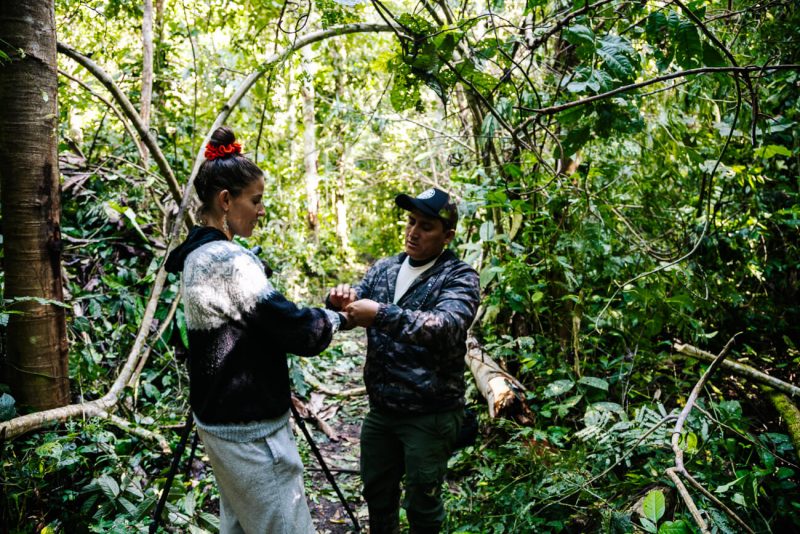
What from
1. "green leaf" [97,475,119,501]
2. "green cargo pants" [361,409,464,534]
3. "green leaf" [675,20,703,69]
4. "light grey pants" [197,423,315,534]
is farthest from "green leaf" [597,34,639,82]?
"green leaf" [97,475,119,501]

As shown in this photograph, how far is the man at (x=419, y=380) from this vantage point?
2406 mm

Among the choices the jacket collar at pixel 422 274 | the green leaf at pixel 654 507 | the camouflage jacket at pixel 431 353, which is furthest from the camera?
the jacket collar at pixel 422 274

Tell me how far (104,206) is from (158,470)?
2.36 m

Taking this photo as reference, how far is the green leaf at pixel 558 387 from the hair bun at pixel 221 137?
2.45 metres

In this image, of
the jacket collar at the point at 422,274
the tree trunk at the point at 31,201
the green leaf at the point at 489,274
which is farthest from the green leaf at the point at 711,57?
the tree trunk at the point at 31,201

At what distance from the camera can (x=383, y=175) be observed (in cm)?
1114

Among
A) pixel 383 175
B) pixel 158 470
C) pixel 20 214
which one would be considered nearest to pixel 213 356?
pixel 20 214

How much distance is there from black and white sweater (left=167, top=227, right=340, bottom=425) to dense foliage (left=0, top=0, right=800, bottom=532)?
0.89 meters

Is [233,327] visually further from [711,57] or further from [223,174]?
[711,57]

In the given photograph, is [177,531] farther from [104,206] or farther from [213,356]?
[104,206]

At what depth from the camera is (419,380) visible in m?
2.41

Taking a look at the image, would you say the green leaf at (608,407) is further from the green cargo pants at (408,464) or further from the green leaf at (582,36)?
the green leaf at (582,36)

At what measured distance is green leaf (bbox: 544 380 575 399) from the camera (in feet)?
10.7

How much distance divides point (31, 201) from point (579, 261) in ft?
10.8
